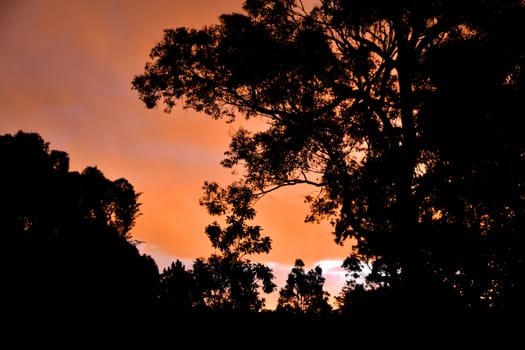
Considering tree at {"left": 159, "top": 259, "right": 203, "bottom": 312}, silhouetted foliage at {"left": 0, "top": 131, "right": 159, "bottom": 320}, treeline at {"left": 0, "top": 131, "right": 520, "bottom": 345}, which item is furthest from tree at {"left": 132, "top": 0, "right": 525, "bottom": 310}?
tree at {"left": 159, "top": 259, "right": 203, "bottom": 312}

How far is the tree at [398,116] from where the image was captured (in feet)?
39.7

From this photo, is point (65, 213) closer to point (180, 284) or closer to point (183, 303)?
point (180, 284)

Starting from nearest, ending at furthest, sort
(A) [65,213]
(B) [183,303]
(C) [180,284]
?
(B) [183,303]
(C) [180,284]
(A) [65,213]

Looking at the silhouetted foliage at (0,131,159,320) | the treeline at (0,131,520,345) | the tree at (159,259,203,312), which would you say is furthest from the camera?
the tree at (159,259,203,312)

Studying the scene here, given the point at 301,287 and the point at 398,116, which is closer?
the point at 398,116

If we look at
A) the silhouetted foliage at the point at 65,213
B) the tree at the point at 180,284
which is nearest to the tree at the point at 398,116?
the silhouetted foliage at the point at 65,213

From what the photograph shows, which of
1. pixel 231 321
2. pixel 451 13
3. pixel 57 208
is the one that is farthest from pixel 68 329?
pixel 57 208

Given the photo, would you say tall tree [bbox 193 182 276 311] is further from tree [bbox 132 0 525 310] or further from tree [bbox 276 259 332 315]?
tree [bbox 276 259 332 315]

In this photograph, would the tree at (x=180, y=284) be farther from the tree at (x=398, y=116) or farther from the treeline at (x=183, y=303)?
the tree at (x=398, y=116)

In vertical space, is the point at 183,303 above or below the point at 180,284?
below

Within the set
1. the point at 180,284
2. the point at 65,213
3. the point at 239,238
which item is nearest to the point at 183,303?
the point at 239,238

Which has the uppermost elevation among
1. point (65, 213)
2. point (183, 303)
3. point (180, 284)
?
point (65, 213)

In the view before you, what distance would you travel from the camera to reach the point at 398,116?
16.3m

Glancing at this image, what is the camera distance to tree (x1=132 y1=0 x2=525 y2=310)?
12.1 m
